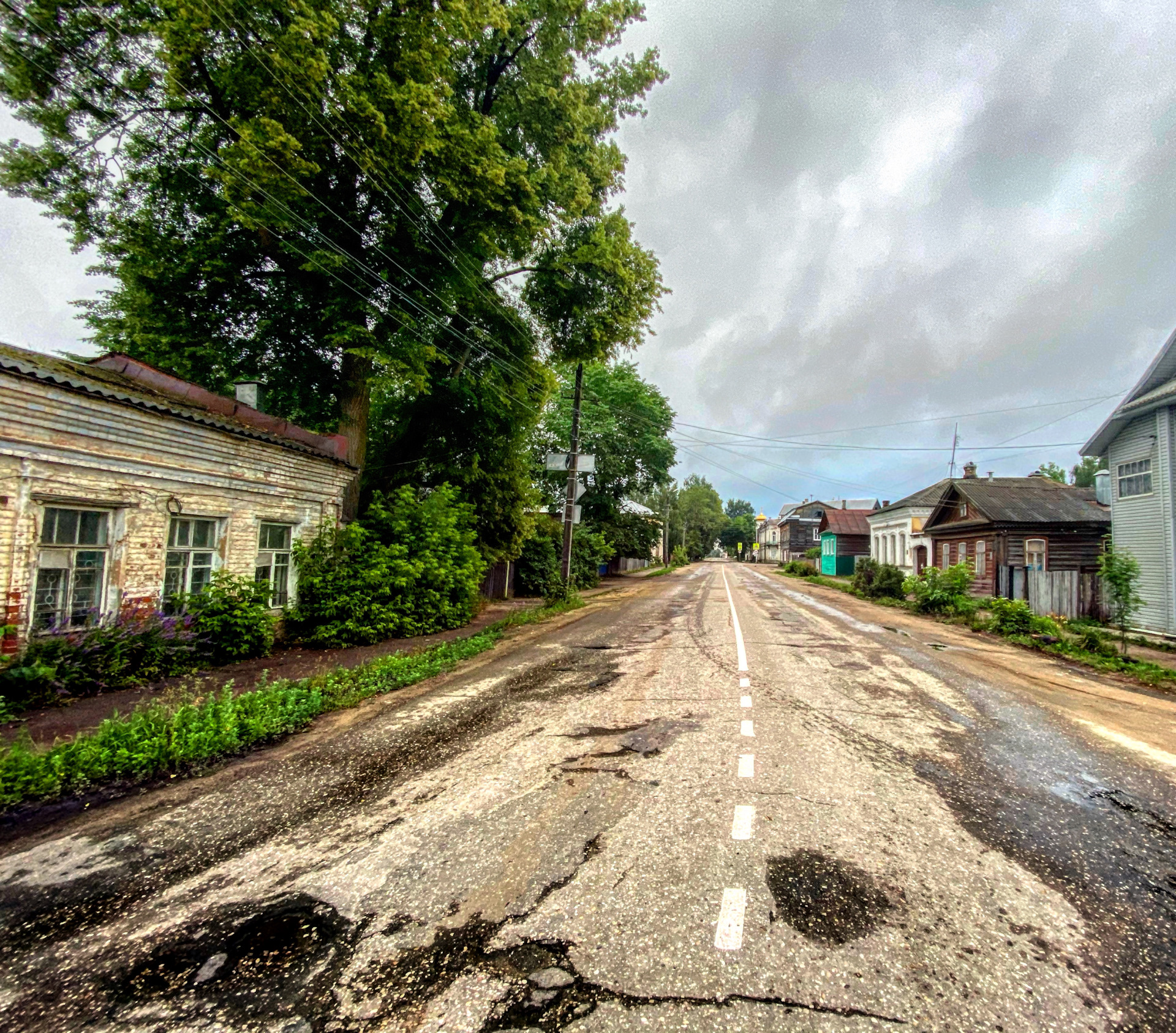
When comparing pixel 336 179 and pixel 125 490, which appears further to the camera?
pixel 336 179

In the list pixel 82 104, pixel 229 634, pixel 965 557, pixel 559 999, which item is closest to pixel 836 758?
pixel 559 999

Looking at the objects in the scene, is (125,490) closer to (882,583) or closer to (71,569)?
(71,569)

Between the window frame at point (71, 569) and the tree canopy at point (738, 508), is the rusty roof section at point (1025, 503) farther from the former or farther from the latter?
the tree canopy at point (738, 508)

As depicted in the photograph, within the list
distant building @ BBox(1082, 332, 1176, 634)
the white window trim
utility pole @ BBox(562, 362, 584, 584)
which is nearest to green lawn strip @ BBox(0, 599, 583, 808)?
utility pole @ BBox(562, 362, 584, 584)

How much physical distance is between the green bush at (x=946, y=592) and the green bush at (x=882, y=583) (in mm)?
3968

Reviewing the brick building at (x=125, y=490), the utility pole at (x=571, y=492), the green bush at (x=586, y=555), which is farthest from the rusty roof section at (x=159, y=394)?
the green bush at (x=586, y=555)

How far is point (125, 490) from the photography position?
7.61 m

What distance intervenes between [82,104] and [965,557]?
3305 centimetres

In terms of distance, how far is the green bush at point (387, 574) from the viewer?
33.7 feet

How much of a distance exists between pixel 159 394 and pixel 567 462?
36.7ft

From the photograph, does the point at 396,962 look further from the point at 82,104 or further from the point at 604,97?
the point at 604,97

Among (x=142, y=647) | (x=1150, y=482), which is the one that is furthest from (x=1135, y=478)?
(x=142, y=647)

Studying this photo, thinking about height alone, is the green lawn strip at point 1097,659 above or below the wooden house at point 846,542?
below

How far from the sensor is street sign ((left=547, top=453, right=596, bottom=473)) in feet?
58.5
